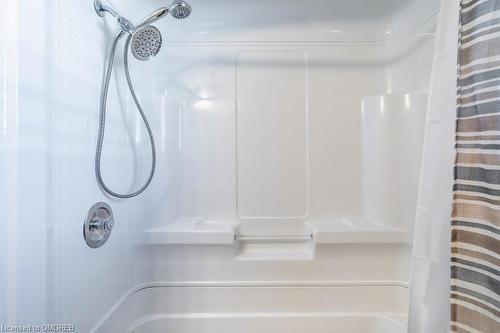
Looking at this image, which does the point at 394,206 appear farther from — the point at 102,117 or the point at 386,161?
the point at 102,117

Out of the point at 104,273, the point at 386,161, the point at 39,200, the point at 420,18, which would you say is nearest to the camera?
the point at 39,200

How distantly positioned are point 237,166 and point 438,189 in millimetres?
878

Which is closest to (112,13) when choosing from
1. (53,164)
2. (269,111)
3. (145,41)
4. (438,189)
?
(145,41)

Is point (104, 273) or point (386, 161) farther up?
point (386, 161)

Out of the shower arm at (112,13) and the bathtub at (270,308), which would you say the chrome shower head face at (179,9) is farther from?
the bathtub at (270,308)

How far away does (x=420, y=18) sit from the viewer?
3.56ft

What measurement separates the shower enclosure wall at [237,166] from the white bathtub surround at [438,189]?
0.39 meters

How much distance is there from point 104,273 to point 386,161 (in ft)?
4.55

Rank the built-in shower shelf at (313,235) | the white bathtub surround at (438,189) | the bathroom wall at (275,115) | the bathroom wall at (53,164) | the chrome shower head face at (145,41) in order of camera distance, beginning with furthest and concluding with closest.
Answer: the bathroom wall at (275,115), the built-in shower shelf at (313,235), the chrome shower head face at (145,41), the white bathtub surround at (438,189), the bathroom wall at (53,164)

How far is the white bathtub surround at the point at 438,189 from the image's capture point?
0.64 meters

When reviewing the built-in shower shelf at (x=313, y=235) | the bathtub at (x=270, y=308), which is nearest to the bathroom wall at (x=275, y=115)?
the built-in shower shelf at (x=313, y=235)

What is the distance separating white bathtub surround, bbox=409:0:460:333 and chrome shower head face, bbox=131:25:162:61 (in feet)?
3.04

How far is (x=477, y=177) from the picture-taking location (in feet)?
1.93

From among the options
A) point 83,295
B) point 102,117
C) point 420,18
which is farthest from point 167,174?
point 420,18
